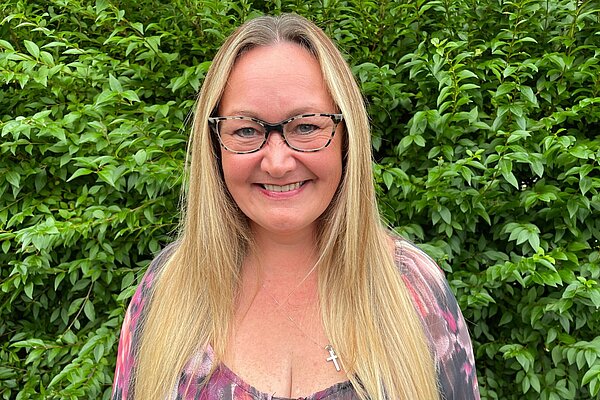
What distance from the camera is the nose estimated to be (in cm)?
159

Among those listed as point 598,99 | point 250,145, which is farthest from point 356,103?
point 598,99

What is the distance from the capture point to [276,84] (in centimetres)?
160

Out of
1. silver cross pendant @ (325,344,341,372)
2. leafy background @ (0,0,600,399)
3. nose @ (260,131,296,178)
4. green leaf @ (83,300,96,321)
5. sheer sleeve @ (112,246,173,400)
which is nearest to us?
nose @ (260,131,296,178)

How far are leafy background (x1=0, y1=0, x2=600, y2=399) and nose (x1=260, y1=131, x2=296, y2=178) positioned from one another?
84 cm

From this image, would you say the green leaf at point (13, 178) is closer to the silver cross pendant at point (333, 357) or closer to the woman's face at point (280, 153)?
the woman's face at point (280, 153)

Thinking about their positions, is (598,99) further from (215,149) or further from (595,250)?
(215,149)

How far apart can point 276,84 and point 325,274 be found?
0.53 metres

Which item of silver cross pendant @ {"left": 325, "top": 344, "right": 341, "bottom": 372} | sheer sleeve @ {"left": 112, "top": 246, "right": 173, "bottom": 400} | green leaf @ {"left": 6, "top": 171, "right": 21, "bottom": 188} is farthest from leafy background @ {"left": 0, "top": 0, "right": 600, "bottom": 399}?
silver cross pendant @ {"left": 325, "top": 344, "right": 341, "bottom": 372}

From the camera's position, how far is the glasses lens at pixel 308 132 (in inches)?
62.9

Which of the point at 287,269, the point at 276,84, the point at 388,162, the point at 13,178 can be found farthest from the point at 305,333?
the point at 13,178

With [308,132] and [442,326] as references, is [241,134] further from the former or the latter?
[442,326]

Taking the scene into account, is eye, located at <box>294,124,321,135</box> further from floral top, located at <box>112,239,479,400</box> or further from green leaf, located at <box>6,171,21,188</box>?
green leaf, located at <box>6,171,21,188</box>

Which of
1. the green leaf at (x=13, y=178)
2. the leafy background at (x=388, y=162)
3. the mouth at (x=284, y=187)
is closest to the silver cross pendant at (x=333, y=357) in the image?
the mouth at (x=284, y=187)

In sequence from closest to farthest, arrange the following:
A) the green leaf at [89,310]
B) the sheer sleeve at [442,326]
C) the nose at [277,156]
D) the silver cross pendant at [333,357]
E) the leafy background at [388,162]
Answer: the nose at [277,156]
the silver cross pendant at [333,357]
the sheer sleeve at [442,326]
the leafy background at [388,162]
the green leaf at [89,310]
